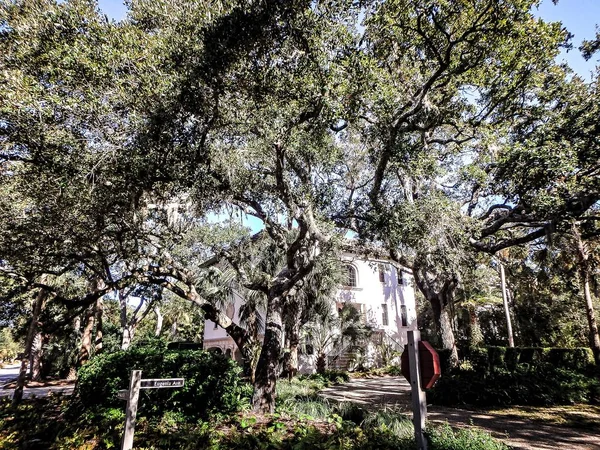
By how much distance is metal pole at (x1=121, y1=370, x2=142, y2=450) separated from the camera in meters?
5.02

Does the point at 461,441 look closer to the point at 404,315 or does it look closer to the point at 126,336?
the point at 126,336

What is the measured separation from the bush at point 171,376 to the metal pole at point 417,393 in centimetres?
591

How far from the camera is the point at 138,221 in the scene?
8141mm

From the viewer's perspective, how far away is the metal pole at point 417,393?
3.64 metres

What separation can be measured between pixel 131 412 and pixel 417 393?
4.21 metres

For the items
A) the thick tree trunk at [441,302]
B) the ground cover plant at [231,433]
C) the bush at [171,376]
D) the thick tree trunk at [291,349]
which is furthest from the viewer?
the thick tree trunk at [291,349]

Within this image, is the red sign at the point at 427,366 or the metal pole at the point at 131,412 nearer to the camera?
the red sign at the point at 427,366

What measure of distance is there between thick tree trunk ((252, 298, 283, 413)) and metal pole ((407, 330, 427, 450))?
17.7 ft

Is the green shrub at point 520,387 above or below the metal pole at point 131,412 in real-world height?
below

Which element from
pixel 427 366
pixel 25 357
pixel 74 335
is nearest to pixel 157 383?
pixel 427 366

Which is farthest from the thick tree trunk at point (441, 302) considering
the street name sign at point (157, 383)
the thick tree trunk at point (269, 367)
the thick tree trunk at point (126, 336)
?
the thick tree trunk at point (126, 336)

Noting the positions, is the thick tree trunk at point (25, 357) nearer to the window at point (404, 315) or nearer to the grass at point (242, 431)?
the grass at point (242, 431)

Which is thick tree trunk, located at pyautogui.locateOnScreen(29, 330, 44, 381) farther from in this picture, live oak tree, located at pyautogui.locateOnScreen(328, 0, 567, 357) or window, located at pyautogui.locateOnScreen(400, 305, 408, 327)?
window, located at pyautogui.locateOnScreen(400, 305, 408, 327)

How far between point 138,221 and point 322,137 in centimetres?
488
